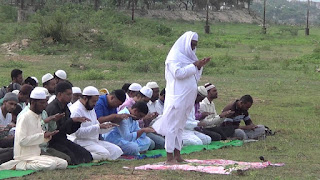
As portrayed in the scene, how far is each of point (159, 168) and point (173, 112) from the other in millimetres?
811

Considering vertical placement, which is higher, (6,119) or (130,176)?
(6,119)

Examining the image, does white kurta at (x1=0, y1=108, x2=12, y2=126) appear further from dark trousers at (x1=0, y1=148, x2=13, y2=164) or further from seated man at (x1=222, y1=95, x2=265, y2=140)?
seated man at (x1=222, y1=95, x2=265, y2=140)

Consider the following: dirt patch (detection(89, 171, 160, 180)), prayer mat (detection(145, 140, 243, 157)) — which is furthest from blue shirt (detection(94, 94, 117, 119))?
dirt patch (detection(89, 171, 160, 180))

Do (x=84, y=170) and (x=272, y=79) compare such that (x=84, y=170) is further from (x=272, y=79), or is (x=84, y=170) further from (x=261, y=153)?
(x=272, y=79)

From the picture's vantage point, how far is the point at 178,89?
7914 millimetres

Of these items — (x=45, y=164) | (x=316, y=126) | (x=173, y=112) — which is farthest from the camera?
(x=316, y=126)

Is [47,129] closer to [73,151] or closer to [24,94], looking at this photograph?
[73,151]

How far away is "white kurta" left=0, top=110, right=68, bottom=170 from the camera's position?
24.2 ft

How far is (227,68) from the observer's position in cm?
2339

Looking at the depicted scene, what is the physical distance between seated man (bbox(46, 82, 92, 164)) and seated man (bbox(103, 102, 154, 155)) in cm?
88

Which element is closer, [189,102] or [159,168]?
[159,168]

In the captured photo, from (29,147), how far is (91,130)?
115 cm

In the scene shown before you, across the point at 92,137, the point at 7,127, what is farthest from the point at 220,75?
the point at 7,127

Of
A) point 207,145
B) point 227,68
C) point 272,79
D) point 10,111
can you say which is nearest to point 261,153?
point 207,145
